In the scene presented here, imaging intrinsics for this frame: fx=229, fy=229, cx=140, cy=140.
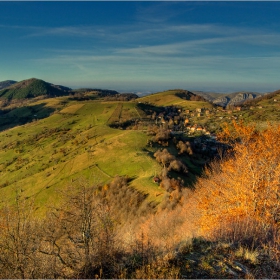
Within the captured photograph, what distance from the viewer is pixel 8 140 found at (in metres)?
163

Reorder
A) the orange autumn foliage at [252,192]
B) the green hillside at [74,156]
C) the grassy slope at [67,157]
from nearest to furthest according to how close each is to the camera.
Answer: the orange autumn foliage at [252,192] < the green hillside at [74,156] < the grassy slope at [67,157]

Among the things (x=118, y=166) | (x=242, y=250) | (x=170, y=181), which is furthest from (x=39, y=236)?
(x=118, y=166)

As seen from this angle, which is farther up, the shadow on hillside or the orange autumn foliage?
the orange autumn foliage

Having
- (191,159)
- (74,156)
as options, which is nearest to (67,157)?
(74,156)

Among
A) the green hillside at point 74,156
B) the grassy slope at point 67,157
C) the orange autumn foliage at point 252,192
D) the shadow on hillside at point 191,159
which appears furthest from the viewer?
the grassy slope at point 67,157

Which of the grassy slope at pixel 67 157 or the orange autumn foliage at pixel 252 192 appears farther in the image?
the grassy slope at pixel 67 157

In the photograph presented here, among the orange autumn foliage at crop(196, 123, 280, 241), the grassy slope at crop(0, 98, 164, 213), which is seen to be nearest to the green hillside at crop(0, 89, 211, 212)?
the grassy slope at crop(0, 98, 164, 213)

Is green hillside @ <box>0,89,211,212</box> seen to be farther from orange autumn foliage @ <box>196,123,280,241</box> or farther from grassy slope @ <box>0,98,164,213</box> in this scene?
orange autumn foliage @ <box>196,123,280,241</box>

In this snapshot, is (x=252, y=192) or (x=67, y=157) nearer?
(x=252, y=192)

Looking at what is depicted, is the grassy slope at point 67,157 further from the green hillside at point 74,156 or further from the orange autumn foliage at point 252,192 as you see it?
the orange autumn foliage at point 252,192

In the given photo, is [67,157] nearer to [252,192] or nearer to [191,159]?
[191,159]

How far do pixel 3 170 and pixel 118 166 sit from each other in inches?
3113

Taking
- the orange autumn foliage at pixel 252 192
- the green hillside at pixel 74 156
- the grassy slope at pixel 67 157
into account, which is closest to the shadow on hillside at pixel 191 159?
the green hillside at pixel 74 156

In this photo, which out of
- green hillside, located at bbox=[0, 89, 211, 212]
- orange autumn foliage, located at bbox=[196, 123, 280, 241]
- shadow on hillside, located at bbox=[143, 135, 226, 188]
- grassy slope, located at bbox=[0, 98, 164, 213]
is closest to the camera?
orange autumn foliage, located at bbox=[196, 123, 280, 241]
